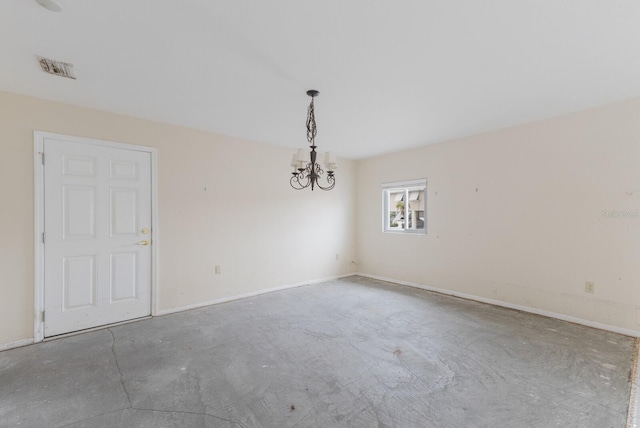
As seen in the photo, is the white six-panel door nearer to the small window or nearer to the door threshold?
the door threshold

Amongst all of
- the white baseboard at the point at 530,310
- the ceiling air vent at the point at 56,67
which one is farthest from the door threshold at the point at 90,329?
the white baseboard at the point at 530,310

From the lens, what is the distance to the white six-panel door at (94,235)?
2.96 m

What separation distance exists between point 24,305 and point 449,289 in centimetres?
521

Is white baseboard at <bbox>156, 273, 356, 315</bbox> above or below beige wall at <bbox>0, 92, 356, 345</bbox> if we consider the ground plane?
below

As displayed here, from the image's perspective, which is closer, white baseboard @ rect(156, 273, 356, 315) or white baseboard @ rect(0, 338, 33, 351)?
white baseboard @ rect(0, 338, 33, 351)

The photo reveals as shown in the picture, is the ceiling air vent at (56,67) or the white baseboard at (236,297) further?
the white baseboard at (236,297)

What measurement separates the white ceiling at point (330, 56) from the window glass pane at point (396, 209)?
2.14 metres

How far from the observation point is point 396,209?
545 cm

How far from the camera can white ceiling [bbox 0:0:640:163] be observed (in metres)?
1.71

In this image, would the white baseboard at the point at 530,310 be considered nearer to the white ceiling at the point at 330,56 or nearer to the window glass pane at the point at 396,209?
the window glass pane at the point at 396,209

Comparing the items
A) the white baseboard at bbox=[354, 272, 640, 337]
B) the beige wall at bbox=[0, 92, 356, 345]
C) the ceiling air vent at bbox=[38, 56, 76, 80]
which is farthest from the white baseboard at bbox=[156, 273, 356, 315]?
the ceiling air vent at bbox=[38, 56, 76, 80]

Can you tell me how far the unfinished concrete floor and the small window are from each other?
75.0 inches

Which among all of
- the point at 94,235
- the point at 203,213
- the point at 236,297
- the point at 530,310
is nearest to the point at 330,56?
the point at 203,213

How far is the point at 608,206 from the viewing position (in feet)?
10.1
